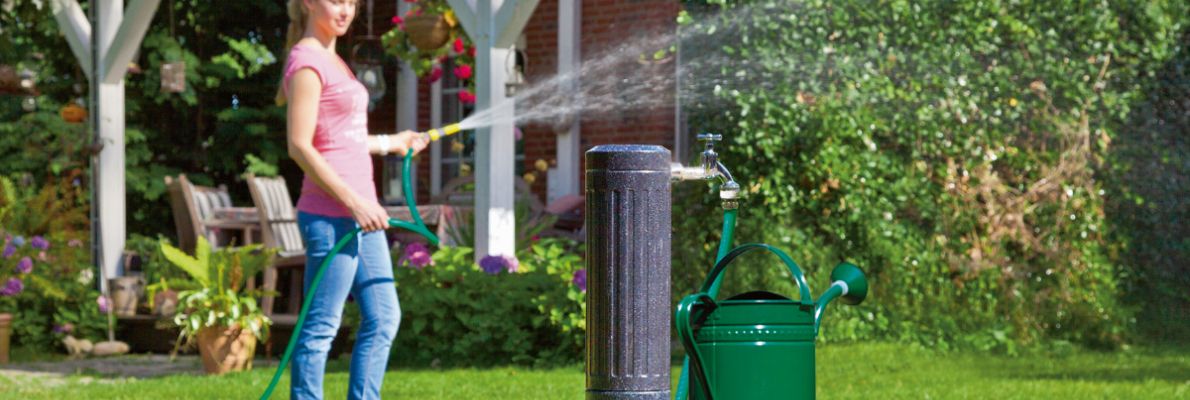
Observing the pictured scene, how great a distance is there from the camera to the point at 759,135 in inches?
296

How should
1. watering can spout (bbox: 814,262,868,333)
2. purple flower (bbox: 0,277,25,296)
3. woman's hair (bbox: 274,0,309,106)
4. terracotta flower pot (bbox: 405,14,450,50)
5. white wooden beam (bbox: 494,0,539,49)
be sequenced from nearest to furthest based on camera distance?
watering can spout (bbox: 814,262,868,333), woman's hair (bbox: 274,0,309,106), white wooden beam (bbox: 494,0,539,49), purple flower (bbox: 0,277,25,296), terracotta flower pot (bbox: 405,14,450,50)

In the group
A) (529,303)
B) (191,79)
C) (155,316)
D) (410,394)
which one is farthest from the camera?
(191,79)

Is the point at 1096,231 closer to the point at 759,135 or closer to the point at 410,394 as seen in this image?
the point at 759,135

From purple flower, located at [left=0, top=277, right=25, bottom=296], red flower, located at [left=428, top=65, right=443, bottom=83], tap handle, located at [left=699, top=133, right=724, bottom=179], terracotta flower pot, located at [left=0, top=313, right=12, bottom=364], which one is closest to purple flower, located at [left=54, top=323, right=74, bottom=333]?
purple flower, located at [left=0, top=277, right=25, bottom=296]

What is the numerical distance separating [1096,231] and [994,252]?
460 millimetres

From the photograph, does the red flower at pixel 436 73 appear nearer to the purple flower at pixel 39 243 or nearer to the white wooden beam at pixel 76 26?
the white wooden beam at pixel 76 26

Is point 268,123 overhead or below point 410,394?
overhead

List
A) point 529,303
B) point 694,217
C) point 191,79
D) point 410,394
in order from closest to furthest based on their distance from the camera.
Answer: point 410,394
point 529,303
point 694,217
point 191,79

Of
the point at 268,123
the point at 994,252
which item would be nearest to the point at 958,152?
the point at 994,252

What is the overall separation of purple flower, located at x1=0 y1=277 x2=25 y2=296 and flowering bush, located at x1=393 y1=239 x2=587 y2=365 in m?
2.12

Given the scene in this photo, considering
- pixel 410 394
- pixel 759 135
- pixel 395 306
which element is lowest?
pixel 410 394

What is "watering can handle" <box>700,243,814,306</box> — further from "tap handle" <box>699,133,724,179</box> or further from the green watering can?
"tap handle" <box>699,133,724,179</box>

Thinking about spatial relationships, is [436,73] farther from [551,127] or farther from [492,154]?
[492,154]

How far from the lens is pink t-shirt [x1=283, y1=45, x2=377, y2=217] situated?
424 cm
